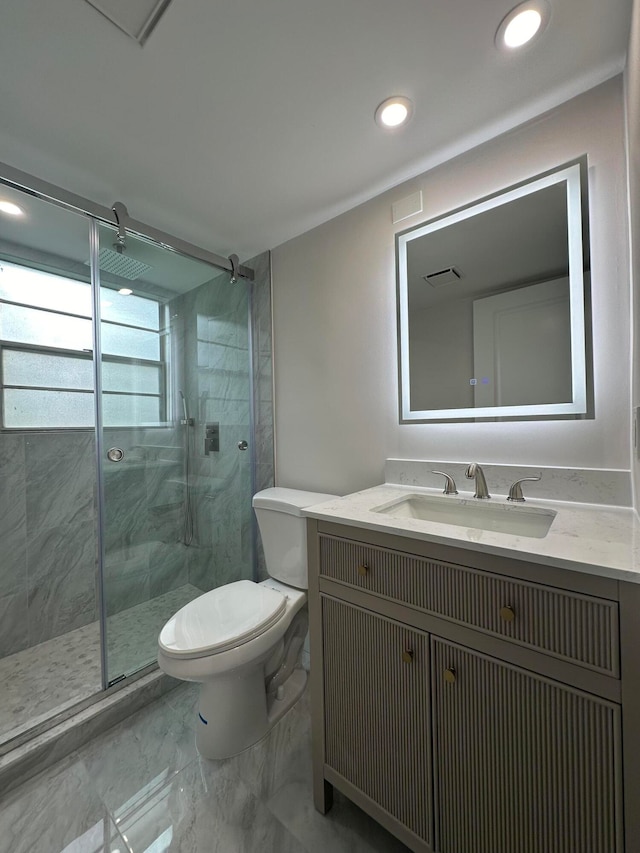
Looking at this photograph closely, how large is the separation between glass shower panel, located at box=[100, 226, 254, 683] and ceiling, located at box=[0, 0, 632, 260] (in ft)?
1.45

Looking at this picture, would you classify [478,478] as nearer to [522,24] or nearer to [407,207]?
[407,207]

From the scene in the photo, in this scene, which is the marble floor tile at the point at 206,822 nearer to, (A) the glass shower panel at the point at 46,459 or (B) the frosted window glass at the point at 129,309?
(A) the glass shower panel at the point at 46,459

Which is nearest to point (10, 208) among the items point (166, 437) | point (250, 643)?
point (166, 437)

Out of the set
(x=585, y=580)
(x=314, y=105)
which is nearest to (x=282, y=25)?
(x=314, y=105)

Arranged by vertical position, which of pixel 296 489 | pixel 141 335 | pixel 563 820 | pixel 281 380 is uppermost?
pixel 141 335

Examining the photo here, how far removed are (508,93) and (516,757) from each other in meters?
1.82

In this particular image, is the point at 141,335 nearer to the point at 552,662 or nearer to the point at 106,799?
the point at 106,799

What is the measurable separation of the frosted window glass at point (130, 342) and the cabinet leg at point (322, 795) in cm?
184

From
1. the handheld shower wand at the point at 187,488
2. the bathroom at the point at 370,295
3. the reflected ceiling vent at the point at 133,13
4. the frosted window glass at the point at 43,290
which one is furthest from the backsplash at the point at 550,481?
the frosted window glass at the point at 43,290

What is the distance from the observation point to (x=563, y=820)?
28.0 inches

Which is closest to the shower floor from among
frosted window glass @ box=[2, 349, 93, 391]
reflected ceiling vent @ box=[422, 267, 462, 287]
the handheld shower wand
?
the handheld shower wand

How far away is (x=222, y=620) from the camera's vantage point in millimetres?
1325

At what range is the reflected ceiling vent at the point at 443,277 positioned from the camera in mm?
1436

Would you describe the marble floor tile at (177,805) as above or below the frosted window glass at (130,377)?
below
